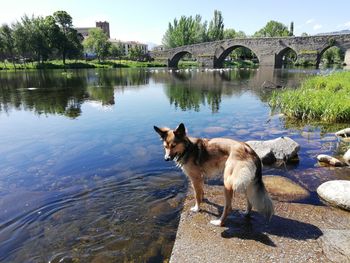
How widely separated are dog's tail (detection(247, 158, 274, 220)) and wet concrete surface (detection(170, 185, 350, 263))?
1.40 ft

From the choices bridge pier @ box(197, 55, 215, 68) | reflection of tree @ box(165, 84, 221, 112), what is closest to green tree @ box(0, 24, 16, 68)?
bridge pier @ box(197, 55, 215, 68)

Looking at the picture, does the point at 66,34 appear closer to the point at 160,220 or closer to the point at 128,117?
the point at 128,117

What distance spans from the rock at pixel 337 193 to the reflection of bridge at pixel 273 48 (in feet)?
212

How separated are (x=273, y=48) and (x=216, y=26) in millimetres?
45303

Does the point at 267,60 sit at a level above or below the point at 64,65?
above

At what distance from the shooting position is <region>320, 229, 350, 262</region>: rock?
419 centimetres

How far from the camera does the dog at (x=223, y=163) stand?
4.76 m

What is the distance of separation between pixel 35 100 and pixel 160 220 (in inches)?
777

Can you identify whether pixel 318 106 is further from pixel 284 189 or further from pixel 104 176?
pixel 104 176

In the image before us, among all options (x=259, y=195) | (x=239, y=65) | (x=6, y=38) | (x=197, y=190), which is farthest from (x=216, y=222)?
(x=239, y=65)

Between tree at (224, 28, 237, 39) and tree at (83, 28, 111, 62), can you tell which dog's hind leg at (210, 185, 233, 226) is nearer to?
tree at (83, 28, 111, 62)

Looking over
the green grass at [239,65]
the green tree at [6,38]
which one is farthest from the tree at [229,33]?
the green tree at [6,38]

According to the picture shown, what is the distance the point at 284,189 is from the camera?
22.8 ft

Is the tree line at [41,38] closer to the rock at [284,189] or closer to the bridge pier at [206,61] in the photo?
the bridge pier at [206,61]
